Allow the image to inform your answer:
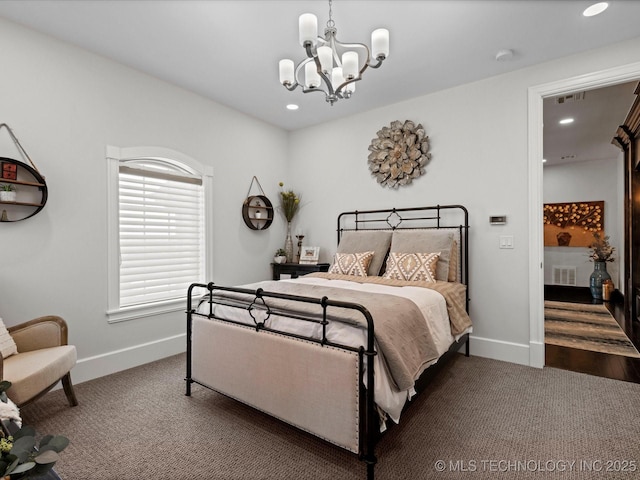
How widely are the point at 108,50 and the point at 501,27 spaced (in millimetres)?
3220

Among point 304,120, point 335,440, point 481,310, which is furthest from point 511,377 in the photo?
point 304,120

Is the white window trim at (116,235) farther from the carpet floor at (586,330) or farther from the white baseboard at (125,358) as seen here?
the carpet floor at (586,330)

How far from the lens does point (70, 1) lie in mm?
2301

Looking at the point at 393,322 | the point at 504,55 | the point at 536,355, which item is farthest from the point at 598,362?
the point at 504,55

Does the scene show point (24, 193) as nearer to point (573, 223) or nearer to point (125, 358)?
point (125, 358)

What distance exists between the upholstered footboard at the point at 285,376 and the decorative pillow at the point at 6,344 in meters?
1.14

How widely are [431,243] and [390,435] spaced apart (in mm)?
1875

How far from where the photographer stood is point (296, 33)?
104 inches

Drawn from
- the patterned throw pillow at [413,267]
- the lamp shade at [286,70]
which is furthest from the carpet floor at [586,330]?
the lamp shade at [286,70]

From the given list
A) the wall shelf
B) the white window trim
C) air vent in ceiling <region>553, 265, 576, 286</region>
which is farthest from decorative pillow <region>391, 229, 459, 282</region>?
air vent in ceiling <region>553, 265, 576, 286</region>

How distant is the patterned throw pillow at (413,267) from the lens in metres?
3.13

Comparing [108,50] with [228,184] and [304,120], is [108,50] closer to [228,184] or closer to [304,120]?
[228,184]

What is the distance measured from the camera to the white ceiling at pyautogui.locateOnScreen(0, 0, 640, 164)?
2.35 meters

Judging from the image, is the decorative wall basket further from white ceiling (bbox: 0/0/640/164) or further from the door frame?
the door frame
